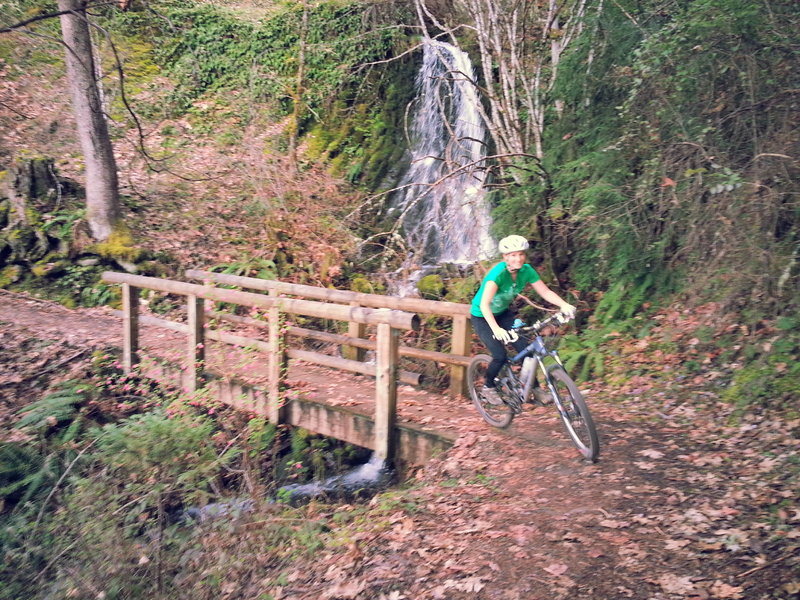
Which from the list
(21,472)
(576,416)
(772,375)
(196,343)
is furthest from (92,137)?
(772,375)

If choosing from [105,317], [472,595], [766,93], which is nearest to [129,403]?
[105,317]

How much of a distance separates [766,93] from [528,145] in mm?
3728

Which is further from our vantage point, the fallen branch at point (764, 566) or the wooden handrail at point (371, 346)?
the wooden handrail at point (371, 346)

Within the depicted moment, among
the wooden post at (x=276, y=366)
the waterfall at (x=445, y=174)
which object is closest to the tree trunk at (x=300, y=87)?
the waterfall at (x=445, y=174)

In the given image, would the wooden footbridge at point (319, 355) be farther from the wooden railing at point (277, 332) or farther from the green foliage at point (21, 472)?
the green foliage at point (21, 472)

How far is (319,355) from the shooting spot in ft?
23.0

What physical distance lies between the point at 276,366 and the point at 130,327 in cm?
308

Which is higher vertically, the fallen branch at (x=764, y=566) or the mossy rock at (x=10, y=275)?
the mossy rock at (x=10, y=275)

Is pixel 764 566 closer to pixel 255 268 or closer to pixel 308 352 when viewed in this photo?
pixel 308 352

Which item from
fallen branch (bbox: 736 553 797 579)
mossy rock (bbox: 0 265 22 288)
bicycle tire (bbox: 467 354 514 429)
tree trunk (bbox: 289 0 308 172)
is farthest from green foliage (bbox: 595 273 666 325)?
mossy rock (bbox: 0 265 22 288)

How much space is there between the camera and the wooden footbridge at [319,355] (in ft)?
19.9

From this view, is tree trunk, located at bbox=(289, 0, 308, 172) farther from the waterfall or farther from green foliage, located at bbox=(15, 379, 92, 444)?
green foliage, located at bbox=(15, 379, 92, 444)

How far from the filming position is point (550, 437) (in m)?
5.87

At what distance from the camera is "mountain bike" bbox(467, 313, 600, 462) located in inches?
202
